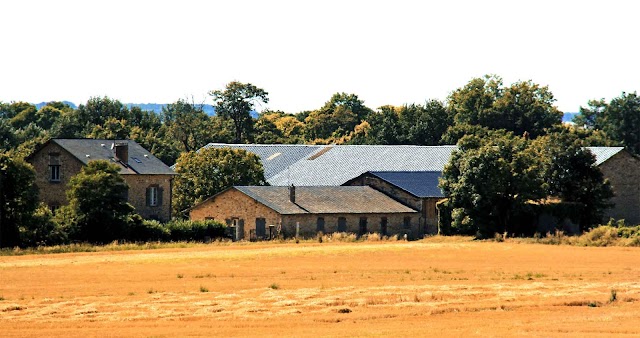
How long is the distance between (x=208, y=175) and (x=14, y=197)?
2332cm

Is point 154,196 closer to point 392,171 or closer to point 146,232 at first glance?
point 146,232

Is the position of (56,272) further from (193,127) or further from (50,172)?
(193,127)

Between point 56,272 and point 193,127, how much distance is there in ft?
270

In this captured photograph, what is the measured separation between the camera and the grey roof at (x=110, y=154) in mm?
79000

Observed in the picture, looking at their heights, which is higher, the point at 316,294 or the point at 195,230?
the point at 195,230

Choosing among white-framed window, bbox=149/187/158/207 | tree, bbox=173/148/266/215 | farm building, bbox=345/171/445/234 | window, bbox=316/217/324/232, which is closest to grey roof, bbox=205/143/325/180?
tree, bbox=173/148/266/215

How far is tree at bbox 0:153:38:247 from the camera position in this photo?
64.0 metres

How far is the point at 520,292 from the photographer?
41.3 meters

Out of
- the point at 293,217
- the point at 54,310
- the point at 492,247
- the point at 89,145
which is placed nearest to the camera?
the point at 54,310

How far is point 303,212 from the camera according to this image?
7619cm

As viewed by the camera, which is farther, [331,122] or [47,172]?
[331,122]

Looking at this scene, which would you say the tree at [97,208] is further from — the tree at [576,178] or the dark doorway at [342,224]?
the tree at [576,178]

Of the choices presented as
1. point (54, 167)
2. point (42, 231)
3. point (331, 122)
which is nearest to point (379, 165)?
point (54, 167)

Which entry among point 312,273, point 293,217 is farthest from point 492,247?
point 312,273
